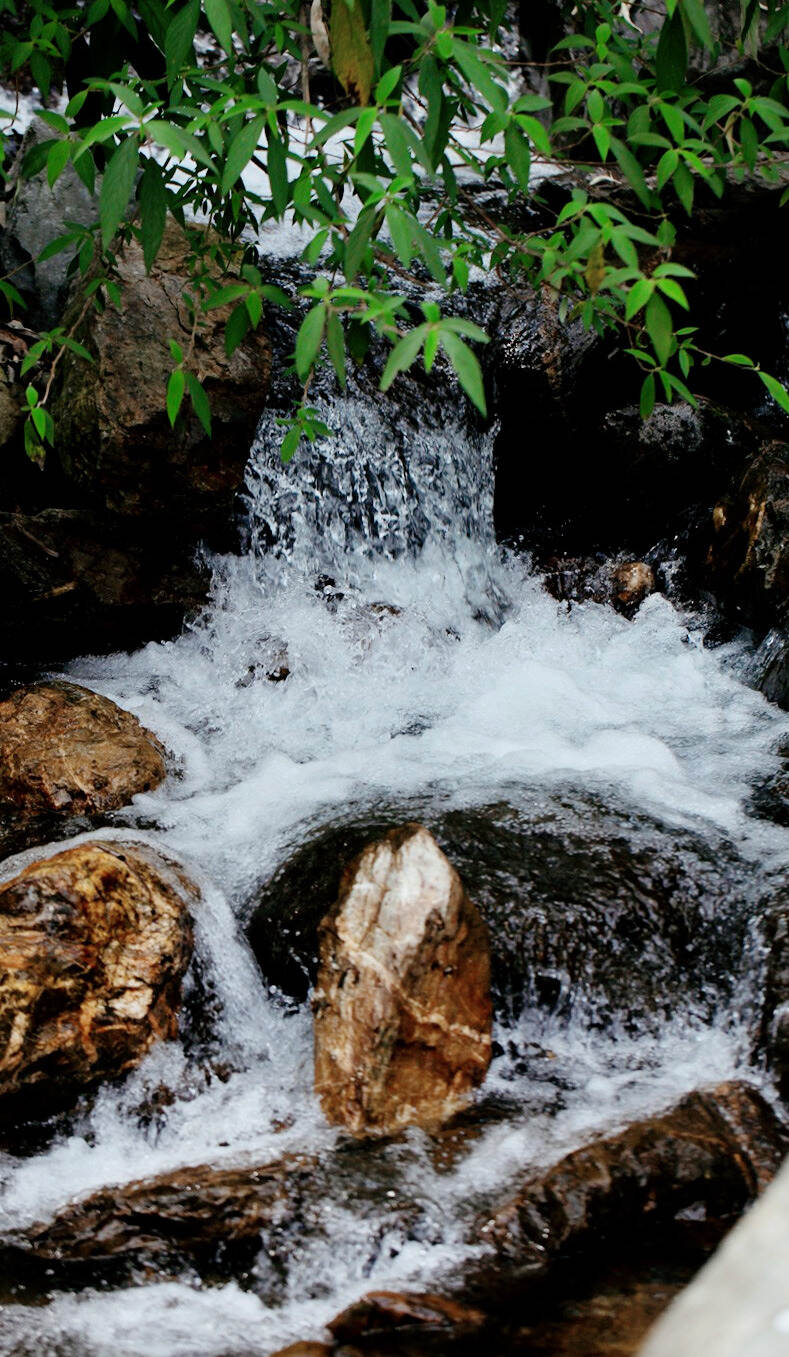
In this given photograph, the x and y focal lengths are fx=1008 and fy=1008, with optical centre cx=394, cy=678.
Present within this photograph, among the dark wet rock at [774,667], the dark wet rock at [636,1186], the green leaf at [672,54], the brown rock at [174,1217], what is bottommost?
the brown rock at [174,1217]

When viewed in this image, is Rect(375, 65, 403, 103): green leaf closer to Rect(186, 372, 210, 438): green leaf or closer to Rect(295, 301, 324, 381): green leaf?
Rect(295, 301, 324, 381): green leaf

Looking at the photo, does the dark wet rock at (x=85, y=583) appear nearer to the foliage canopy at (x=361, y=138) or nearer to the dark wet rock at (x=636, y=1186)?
the foliage canopy at (x=361, y=138)

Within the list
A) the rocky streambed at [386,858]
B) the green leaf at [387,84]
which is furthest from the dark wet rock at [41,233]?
the green leaf at [387,84]

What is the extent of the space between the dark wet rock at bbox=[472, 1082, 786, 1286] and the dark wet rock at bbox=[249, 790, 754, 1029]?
47cm

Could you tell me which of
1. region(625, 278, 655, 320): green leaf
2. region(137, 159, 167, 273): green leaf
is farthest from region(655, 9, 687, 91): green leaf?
region(137, 159, 167, 273): green leaf

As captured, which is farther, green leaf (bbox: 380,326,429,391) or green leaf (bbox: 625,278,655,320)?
green leaf (bbox: 625,278,655,320)

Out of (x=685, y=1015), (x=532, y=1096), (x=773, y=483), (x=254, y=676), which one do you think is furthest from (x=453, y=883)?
(x=773, y=483)

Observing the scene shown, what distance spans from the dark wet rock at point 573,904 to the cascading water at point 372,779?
4cm

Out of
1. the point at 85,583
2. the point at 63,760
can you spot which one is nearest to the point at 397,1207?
the point at 63,760

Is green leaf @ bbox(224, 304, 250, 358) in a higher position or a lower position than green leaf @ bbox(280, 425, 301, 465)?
higher

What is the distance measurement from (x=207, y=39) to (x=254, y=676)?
22.9ft

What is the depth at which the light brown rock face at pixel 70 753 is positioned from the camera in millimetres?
3873

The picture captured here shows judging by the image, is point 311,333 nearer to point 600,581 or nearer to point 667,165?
point 667,165

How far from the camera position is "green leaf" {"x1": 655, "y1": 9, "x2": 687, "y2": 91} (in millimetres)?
2273
